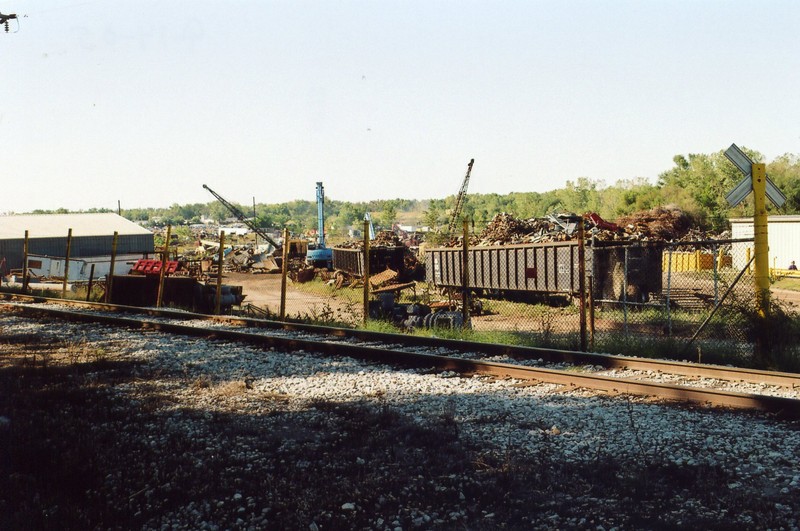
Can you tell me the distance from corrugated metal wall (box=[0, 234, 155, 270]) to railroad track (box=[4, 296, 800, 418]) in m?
45.8

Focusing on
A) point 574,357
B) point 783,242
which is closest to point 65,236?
point 783,242

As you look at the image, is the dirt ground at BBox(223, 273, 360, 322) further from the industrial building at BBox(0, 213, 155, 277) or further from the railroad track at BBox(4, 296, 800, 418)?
the industrial building at BBox(0, 213, 155, 277)

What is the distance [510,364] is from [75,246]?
6578 cm

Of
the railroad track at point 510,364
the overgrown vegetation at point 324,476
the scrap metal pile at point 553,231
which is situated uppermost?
the scrap metal pile at point 553,231

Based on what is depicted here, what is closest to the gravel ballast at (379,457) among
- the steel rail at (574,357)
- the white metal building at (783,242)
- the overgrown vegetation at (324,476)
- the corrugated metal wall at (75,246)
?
the overgrown vegetation at (324,476)

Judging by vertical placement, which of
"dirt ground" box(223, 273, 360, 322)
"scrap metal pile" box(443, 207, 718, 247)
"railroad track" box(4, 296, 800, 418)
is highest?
"scrap metal pile" box(443, 207, 718, 247)

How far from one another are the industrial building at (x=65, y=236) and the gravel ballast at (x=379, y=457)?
5635 centimetres

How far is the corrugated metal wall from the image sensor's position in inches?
2371

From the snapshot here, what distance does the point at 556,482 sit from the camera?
5.08 metres

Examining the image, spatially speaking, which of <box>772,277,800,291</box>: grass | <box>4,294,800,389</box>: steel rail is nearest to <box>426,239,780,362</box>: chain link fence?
<box>4,294,800,389</box>: steel rail

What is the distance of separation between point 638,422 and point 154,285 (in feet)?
57.6

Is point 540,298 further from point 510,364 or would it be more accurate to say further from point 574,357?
point 510,364

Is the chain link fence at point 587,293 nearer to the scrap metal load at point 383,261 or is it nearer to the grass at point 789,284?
the grass at point 789,284

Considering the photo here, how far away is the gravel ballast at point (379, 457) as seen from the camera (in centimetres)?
467
